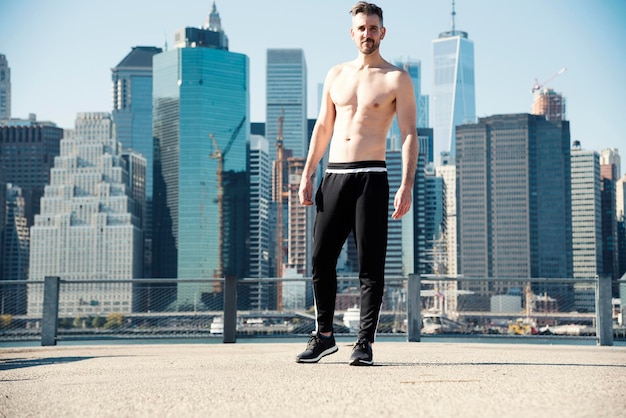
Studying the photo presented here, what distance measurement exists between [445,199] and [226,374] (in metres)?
180

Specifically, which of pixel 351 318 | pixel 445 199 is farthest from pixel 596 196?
pixel 351 318

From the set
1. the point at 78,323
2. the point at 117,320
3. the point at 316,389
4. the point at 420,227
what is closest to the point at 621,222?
the point at 420,227

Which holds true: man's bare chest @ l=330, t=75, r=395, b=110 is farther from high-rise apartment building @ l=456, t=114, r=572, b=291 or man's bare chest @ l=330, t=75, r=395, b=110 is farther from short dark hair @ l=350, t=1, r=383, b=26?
high-rise apartment building @ l=456, t=114, r=572, b=291

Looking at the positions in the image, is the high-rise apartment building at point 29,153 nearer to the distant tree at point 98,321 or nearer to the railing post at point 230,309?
the distant tree at point 98,321

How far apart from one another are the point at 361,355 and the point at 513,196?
497 feet

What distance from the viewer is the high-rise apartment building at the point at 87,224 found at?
143875 millimetres

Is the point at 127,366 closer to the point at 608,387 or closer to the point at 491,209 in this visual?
the point at 608,387

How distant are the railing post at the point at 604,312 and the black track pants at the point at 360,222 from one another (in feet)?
17.4

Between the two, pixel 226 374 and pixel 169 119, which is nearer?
pixel 226 374

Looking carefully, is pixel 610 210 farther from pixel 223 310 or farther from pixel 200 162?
pixel 223 310

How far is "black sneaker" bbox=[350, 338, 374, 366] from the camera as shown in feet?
16.3

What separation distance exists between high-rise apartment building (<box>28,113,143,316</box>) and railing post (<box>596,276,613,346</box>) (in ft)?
440

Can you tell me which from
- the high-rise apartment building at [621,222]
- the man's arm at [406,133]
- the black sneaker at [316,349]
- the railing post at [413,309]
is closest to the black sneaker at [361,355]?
the black sneaker at [316,349]

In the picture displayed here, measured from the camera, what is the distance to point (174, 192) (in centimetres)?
16062
